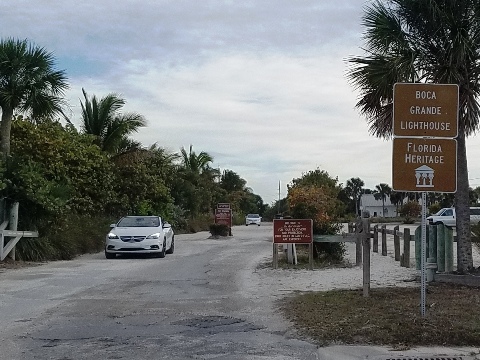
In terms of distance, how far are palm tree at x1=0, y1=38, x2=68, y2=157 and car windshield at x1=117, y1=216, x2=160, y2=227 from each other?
13.3 ft

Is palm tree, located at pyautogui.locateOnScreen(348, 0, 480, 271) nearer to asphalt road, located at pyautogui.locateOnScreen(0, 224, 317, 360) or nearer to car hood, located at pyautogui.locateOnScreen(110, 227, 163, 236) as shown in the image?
asphalt road, located at pyautogui.locateOnScreen(0, 224, 317, 360)

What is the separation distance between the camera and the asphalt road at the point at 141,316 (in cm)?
757

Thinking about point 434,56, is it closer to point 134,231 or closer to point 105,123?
point 134,231

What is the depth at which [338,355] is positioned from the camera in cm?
723

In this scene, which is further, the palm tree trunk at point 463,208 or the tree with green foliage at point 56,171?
the tree with green foliage at point 56,171

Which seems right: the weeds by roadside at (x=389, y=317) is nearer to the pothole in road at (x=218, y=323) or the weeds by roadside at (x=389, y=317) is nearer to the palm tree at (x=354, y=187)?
the pothole in road at (x=218, y=323)

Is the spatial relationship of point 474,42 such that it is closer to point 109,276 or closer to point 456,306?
point 456,306

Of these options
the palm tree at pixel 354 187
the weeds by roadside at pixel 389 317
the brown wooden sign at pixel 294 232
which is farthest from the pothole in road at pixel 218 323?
the palm tree at pixel 354 187

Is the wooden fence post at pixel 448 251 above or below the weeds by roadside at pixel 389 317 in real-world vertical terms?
above

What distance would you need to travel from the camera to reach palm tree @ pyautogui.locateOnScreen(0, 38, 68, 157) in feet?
64.1

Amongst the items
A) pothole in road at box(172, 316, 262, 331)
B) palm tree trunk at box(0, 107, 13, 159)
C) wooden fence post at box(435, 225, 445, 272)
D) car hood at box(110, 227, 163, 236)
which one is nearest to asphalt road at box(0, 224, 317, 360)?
pothole in road at box(172, 316, 262, 331)

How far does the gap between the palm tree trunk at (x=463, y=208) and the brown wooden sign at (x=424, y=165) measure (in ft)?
11.6

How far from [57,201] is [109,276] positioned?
4.28 metres

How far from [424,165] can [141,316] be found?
4.44 metres
